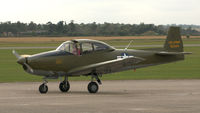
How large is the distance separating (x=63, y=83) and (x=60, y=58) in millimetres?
1317

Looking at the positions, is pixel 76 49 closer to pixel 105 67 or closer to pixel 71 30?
pixel 105 67

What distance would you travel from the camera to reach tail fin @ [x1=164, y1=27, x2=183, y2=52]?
2146 cm

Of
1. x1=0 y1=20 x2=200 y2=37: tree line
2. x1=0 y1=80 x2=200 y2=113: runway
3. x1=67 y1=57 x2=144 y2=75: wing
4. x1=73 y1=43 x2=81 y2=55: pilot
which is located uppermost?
x1=73 y1=43 x2=81 y2=55: pilot

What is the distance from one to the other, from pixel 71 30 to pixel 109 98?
137 m

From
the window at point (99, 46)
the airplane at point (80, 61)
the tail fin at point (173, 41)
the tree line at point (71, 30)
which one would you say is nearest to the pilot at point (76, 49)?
the airplane at point (80, 61)

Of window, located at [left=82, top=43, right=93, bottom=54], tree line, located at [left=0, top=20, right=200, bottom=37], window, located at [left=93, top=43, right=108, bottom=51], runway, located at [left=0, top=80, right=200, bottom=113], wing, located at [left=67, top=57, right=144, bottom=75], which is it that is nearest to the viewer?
runway, located at [left=0, top=80, right=200, bottom=113]

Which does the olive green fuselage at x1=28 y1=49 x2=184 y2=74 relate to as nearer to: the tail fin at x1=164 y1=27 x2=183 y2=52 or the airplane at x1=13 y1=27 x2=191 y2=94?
the airplane at x1=13 y1=27 x2=191 y2=94

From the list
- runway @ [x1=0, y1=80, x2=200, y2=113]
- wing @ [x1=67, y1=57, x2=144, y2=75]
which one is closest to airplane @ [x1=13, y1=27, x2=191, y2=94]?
wing @ [x1=67, y1=57, x2=144, y2=75]

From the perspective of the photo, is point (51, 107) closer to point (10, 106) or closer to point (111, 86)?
point (10, 106)

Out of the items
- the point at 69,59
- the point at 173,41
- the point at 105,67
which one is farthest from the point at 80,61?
the point at 173,41

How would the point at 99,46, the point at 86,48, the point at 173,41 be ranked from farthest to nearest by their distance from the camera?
1. the point at 173,41
2. the point at 99,46
3. the point at 86,48

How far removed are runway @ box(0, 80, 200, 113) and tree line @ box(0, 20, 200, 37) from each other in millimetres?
121422

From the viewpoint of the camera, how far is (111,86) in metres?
22.2

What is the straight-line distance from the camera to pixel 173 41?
21500 millimetres
